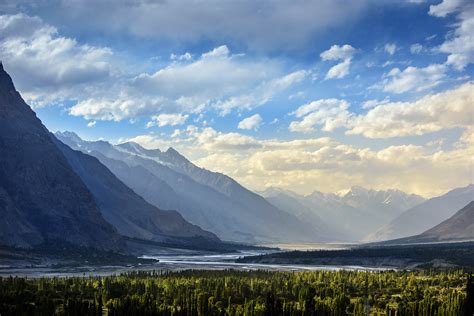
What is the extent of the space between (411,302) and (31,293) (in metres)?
56.7

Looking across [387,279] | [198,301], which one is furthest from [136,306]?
[387,279]

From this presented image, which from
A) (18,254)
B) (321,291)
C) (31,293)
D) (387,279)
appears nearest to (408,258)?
(387,279)

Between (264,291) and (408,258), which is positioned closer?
(264,291)

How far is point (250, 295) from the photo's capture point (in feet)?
333

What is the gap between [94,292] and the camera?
98625 mm

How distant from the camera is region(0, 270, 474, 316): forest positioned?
81.6 m

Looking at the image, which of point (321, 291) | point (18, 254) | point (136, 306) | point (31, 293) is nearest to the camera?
point (136, 306)

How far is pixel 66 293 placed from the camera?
9688 centimetres

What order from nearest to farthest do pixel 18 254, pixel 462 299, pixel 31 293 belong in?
pixel 462 299, pixel 31 293, pixel 18 254

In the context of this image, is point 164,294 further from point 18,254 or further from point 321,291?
point 18,254

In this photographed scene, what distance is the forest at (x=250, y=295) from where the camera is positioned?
81.6 meters

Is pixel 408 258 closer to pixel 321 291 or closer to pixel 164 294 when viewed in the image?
pixel 321 291

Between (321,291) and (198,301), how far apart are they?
75.5ft

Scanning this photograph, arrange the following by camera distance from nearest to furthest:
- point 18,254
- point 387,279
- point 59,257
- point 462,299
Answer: point 462,299 < point 387,279 < point 18,254 < point 59,257
